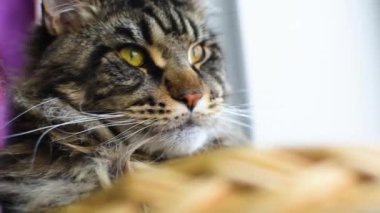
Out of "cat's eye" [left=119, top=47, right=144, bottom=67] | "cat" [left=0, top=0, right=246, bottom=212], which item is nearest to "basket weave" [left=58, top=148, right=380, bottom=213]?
"cat" [left=0, top=0, right=246, bottom=212]

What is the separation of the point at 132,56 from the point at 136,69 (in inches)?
0.9

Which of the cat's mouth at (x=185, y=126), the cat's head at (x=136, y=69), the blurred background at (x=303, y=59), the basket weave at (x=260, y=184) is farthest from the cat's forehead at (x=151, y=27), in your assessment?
the basket weave at (x=260, y=184)

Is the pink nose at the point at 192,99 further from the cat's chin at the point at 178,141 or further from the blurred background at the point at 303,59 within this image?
the blurred background at the point at 303,59

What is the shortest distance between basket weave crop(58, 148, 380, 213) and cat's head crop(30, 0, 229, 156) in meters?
0.37

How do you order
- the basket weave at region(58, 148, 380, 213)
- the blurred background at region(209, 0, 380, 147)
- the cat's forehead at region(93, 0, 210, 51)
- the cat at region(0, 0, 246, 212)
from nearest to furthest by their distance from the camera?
the basket weave at region(58, 148, 380, 213), the cat at region(0, 0, 246, 212), the cat's forehead at region(93, 0, 210, 51), the blurred background at region(209, 0, 380, 147)

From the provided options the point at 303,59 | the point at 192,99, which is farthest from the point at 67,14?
the point at 303,59

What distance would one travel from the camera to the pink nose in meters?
0.75

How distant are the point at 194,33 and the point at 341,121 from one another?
1.30 ft

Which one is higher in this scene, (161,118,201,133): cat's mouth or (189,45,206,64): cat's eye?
(189,45,206,64): cat's eye

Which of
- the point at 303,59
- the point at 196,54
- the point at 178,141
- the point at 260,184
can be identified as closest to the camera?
the point at 260,184

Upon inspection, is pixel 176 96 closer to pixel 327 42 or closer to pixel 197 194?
pixel 197 194

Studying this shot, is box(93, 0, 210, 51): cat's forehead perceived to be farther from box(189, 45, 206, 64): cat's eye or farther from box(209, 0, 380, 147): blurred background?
box(209, 0, 380, 147): blurred background

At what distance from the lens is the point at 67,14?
841mm

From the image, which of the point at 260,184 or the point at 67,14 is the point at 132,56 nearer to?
the point at 67,14
